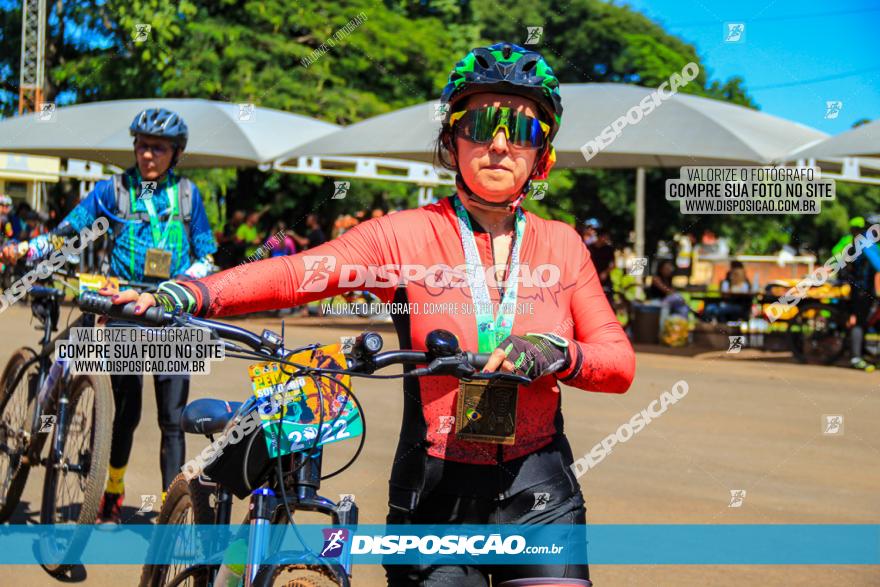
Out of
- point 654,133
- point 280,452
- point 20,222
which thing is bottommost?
point 280,452

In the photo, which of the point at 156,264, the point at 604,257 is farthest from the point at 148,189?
the point at 604,257

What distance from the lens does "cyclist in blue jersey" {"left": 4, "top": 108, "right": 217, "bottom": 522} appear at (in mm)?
5566

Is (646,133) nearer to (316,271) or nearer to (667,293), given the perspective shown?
(667,293)

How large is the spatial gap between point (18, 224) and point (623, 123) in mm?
12157

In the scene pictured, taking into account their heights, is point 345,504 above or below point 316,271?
below

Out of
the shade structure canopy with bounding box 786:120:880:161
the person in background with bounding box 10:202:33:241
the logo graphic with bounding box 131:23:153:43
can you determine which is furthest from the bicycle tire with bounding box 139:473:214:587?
the person in background with bounding box 10:202:33:241

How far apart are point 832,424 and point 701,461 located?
231 cm

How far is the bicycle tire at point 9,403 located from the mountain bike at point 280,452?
9.10 feet

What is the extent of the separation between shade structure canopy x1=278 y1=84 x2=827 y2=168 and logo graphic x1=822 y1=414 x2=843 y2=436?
14.4ft

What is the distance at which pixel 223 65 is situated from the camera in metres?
26.3

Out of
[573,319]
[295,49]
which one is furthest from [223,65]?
[573,319]

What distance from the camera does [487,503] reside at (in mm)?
2789

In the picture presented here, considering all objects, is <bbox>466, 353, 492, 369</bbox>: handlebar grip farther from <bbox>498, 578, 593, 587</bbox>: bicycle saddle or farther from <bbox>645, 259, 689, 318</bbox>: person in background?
<bbox>645, 259, 689, 318</bbox>: person in background

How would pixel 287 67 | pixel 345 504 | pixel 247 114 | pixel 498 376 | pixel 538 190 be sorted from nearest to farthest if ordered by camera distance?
pixel 498 376 < pixel 345 504 < pixel 538 190 < pixel 247 114 < pixel 287 67
